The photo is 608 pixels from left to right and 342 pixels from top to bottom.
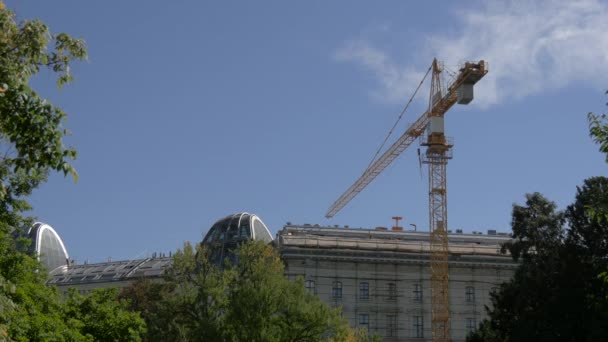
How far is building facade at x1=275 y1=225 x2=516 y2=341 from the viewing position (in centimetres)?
7669

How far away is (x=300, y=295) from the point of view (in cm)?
4244

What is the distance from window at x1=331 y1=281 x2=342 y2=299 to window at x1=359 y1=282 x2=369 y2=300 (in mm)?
1825

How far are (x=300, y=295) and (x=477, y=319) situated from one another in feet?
131

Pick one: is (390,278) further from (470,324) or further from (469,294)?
(470,324)

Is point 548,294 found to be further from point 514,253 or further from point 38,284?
point 38,284

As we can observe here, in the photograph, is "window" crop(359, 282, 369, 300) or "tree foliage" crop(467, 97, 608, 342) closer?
"tree foliage" crop(467, 97, 608, 342)

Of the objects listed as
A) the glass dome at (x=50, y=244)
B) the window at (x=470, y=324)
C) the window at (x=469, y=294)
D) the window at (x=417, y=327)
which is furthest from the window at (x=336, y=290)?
the glass dome at (x=50, y=244)

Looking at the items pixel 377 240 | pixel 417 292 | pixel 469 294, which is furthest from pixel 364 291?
pixel 469 294

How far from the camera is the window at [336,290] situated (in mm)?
76312

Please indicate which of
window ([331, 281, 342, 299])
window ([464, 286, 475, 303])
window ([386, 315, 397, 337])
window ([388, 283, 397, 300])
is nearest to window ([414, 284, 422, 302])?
window ([388, 283, 397, 300])

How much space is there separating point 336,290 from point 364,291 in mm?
2540

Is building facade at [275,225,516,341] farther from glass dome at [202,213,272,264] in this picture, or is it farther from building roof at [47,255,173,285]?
building roof at [47,255,173,285]

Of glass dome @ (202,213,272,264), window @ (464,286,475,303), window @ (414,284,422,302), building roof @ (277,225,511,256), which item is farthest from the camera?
glass dome @ (202,213,272,264)

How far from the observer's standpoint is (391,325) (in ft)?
252
